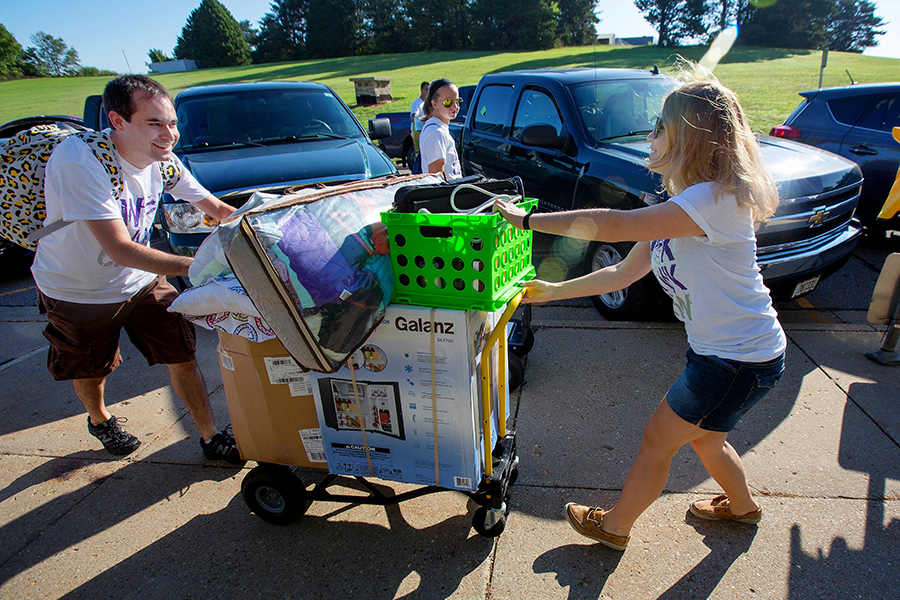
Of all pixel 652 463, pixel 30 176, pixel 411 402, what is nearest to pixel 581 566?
pixel 652 463

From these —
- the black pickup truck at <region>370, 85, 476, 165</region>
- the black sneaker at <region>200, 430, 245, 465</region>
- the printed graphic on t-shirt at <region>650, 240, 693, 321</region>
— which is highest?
the printed graphic on t-shirt at <region>650, 240, 693, 321</region>

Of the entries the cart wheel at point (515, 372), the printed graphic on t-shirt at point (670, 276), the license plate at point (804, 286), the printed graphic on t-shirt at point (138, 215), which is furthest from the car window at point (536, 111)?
the printed graphic on t-shirt at point (138, 215)

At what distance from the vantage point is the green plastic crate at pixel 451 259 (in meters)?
1.75

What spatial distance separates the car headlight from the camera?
13.5 feet

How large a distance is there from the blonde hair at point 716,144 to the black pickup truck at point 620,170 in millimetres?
1986

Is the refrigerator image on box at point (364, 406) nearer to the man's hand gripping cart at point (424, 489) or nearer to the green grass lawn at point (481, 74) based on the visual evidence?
the man's hand gripping cart at point (424, 489)

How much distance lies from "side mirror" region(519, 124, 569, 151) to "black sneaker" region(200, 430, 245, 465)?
339 cm

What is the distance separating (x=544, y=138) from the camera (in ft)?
15.1

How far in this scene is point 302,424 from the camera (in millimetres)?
2256

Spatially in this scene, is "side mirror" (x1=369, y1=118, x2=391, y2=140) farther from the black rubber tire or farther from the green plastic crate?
the green plastic crate

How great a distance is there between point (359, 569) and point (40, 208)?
2203 millimetres

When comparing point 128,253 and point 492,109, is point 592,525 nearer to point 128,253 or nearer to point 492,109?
point 128,253

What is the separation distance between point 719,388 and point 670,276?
0.44 m

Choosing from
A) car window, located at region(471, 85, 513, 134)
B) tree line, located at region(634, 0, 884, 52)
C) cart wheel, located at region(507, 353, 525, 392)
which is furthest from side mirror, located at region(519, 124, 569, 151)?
tree line, located at region(634, 0, 884, 52)
